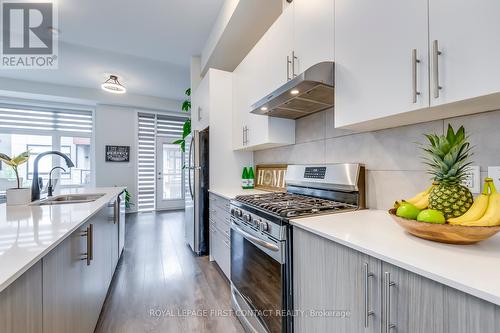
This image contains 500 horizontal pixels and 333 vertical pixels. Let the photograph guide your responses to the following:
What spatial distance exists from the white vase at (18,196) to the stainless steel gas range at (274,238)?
1.52 meters

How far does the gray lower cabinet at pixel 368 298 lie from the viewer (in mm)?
547

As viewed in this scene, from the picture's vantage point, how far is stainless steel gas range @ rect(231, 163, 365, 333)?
1.16 metres

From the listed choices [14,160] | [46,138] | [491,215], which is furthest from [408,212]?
[46,138]

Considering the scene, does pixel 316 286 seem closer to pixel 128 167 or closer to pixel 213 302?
pixel 213 302

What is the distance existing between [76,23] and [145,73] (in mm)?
1519

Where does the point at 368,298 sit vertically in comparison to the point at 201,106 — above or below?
below

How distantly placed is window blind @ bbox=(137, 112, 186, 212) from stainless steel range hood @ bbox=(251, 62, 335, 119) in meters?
4.74

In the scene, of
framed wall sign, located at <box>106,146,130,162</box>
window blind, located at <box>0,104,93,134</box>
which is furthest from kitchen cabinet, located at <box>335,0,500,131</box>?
window blind, located at <box>0,104,93,134</box>

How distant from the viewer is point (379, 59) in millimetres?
1045

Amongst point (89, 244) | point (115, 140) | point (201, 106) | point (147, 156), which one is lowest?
point (89, 244)

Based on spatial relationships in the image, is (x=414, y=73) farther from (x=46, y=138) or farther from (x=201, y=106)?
(x=46, y=138)

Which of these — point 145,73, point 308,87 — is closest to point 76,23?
point 145,73

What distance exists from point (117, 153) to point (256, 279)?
5.34m

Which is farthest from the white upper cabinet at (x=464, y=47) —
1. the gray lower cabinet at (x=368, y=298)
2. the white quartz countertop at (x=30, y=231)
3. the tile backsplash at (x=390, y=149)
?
the white quartz countertop at (x=30, y=231)
